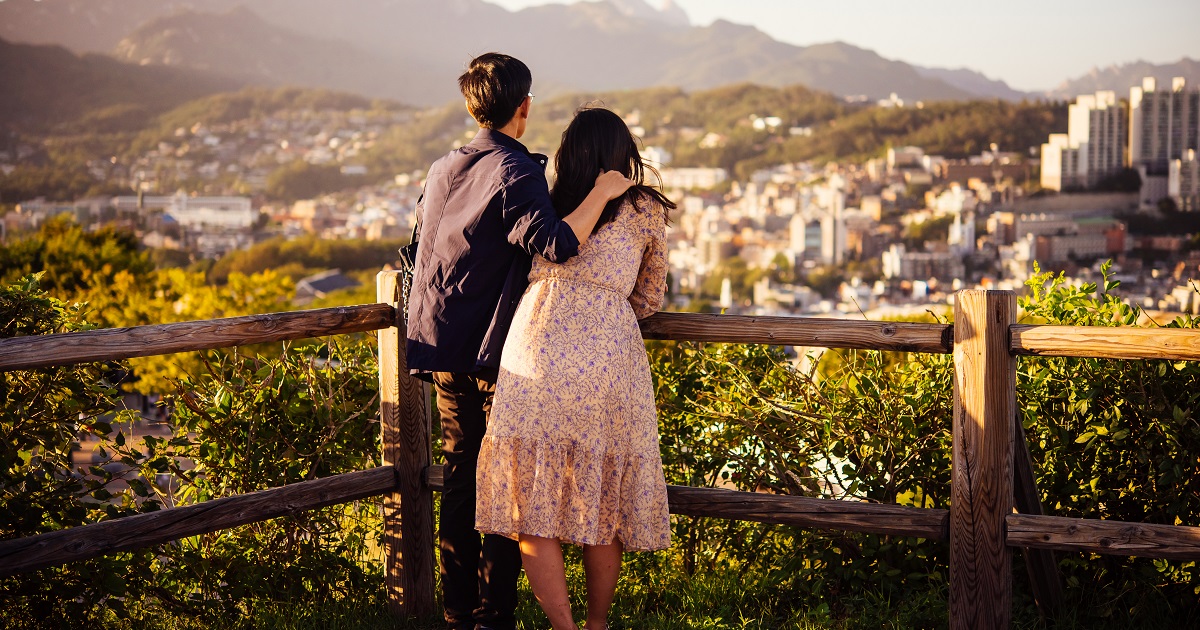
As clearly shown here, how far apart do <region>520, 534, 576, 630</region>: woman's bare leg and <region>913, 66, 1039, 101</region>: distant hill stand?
6397 inches

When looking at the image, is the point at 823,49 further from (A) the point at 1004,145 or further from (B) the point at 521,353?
(B) the point at 521,353

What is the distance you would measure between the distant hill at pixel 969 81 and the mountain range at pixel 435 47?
0.46 m

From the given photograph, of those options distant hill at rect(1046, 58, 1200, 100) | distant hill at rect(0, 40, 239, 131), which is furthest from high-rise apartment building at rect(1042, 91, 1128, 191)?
distant hill at rect(0, 40, 239, 131)

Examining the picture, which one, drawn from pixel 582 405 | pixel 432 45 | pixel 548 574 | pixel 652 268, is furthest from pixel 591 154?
pixel 432 45

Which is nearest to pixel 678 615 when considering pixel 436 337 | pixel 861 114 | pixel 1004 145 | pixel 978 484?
pixel 978 484

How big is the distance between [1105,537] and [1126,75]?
427 feet

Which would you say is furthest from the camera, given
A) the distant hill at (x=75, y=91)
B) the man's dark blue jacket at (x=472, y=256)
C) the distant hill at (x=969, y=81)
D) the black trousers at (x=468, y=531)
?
the distant hill at (x=969, y=81)

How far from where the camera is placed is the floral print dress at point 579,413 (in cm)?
205

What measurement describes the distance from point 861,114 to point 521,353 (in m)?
95.2

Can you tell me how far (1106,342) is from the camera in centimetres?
207

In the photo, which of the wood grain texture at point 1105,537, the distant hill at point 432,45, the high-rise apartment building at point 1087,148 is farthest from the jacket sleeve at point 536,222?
the distant hill at point 432,45

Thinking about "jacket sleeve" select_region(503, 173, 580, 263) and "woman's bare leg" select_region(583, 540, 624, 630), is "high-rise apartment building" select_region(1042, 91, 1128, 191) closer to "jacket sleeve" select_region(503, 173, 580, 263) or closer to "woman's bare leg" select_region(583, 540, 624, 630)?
"woman's bare leg" select_region(583, 540, 624, 630)

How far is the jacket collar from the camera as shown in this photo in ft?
6.93

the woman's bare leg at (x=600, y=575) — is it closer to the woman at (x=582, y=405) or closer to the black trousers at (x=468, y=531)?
the woman at (x=582, y=405)
